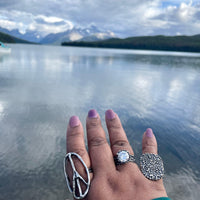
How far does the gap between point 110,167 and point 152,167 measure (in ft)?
1.48

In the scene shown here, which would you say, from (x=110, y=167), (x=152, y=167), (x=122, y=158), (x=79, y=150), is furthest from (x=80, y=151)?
(x=152, y=167)

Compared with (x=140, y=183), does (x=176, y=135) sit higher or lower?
lower

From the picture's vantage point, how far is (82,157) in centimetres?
178

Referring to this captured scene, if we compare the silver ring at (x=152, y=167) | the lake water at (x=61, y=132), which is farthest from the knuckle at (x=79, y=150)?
the lake water at (x=61, y=132)

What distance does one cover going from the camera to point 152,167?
1.73 m

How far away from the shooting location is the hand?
1510 millimetres

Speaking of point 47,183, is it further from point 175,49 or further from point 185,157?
point 175,49

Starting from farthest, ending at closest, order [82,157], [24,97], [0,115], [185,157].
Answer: [24,97] → [0,115] → [185,157] → [82,157]

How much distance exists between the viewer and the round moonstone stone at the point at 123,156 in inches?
70.5

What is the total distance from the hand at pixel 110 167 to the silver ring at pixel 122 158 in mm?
38

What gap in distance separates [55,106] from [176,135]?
4.34 meters

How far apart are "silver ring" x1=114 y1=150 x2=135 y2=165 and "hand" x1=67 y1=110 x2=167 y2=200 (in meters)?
0.04

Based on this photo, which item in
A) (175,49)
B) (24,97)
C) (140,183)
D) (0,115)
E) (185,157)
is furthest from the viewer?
(175,49)

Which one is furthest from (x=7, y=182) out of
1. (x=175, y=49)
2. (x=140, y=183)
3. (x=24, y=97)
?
(x=175, y=49)
